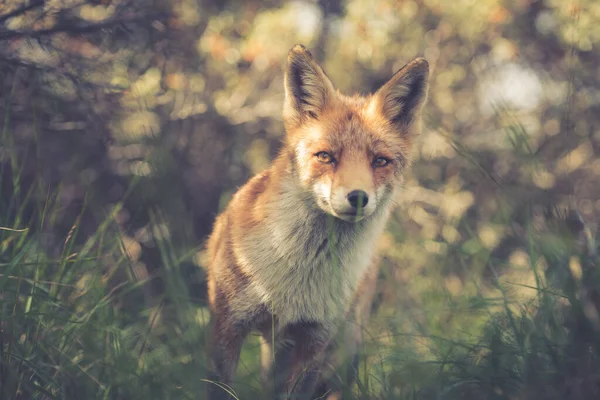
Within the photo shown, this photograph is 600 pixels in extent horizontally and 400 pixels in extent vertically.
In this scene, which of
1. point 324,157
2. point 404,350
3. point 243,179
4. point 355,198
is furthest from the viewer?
point 243,179

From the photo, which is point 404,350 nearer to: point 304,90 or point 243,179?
point 304,90

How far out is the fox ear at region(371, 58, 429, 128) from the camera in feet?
10.7

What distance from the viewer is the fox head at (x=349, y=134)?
9.26 feet

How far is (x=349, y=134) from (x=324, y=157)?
8.9 inches

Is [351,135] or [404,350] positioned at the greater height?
[351,135]

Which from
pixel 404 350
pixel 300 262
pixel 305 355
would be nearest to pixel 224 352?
pixel 305 355

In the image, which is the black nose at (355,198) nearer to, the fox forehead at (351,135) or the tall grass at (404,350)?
the fox forehead at (351,135)

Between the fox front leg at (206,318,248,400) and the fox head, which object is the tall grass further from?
the fox head

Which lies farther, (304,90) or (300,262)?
(304,90)

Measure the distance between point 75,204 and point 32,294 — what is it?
4.09 meters

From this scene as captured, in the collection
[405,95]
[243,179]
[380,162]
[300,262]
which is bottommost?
[300,262]

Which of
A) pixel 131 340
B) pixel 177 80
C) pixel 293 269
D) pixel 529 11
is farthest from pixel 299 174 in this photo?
pixel 529 11

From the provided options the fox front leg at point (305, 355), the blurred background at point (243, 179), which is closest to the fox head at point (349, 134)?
the blurred background at point (243, 179)

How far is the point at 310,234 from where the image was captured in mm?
3109
